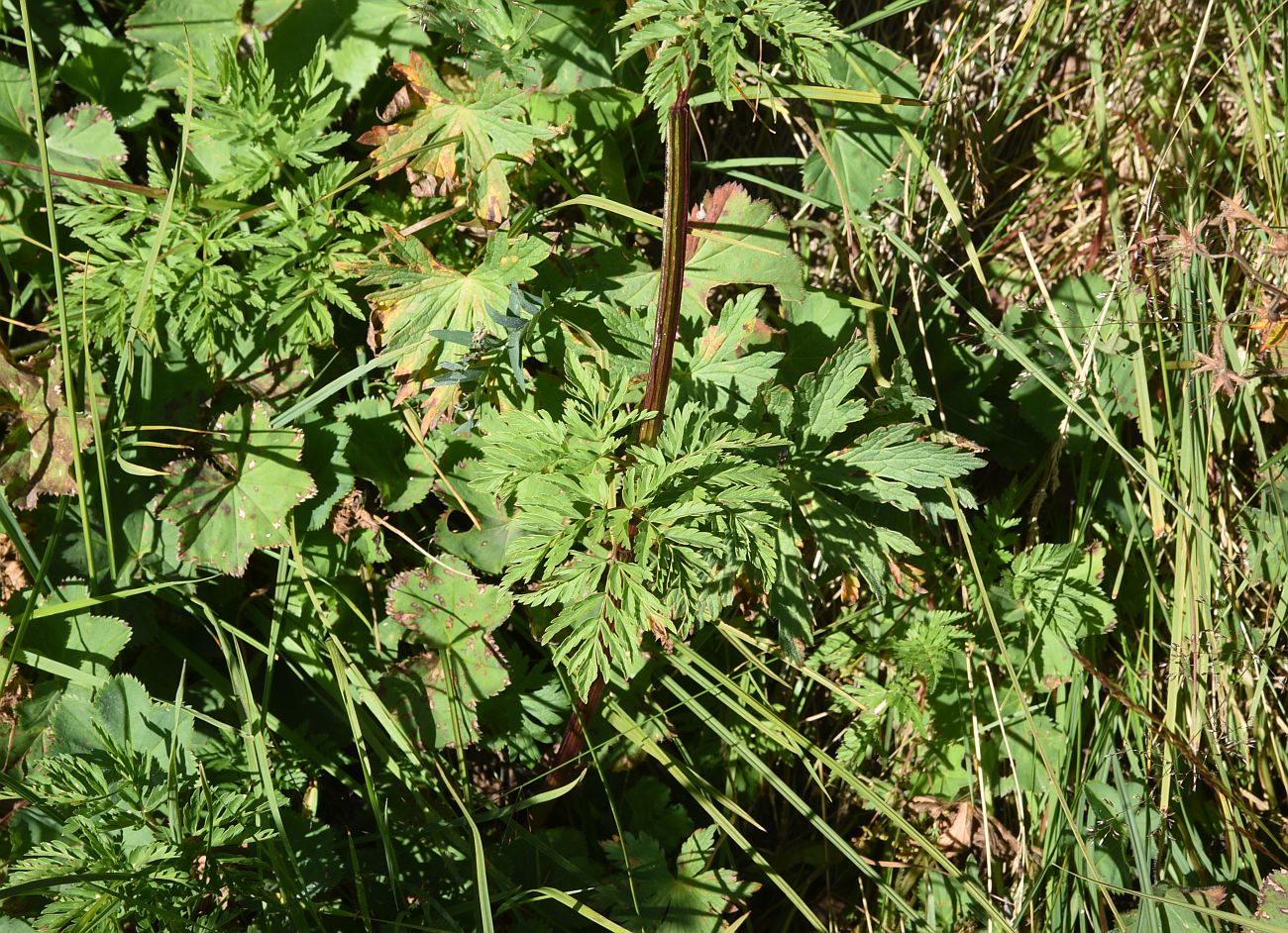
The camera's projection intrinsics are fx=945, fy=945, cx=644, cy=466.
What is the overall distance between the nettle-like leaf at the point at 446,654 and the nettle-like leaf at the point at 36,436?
2.87ft

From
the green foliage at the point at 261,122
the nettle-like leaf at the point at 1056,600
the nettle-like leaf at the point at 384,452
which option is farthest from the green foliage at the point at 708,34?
the nettle-like leaf at the point at 1056,600

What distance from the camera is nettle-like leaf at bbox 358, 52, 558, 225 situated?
7.25 feet

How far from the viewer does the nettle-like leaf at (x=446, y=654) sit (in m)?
2.44

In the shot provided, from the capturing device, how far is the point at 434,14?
2068 mm

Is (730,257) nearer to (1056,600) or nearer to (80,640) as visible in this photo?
(1056,600)

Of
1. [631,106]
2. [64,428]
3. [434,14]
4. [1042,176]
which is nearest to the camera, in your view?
[434,14]

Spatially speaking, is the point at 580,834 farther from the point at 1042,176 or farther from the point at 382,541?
the point at 1042,176

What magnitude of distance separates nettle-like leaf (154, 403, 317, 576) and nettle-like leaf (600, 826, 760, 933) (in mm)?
1195

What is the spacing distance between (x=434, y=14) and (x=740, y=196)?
2.64 ft

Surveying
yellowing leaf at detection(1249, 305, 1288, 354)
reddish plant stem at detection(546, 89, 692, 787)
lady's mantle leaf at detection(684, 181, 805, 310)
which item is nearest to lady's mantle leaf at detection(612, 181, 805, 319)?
lady's mantle leaf at detection(684, 181, 805, 310)

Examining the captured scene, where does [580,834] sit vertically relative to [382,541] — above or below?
below

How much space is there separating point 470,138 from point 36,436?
1339 millimetres

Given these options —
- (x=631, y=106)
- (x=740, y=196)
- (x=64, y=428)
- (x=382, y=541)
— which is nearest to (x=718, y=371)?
(x=740, y=196)

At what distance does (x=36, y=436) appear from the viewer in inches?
94.5
